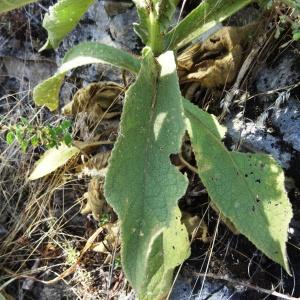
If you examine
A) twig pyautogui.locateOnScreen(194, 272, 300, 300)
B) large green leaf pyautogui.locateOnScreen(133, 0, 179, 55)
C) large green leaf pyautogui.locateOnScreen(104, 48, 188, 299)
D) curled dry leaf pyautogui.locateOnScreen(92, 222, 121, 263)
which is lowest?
twig pyautogui.locateOnScreen(194, 272, 300, 300)

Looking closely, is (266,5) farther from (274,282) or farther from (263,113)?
(274,282)

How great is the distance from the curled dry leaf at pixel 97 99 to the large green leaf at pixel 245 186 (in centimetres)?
45

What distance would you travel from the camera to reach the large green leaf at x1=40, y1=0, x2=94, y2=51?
1812mm

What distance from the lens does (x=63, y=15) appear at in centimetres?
185

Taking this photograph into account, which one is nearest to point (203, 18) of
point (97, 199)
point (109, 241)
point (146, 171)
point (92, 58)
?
point (92, 58)

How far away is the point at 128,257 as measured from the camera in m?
1.26

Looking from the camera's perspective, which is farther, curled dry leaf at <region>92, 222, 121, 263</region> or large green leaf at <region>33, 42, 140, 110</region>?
curled dry leaf at <region>92, 222, 121, 263</region>

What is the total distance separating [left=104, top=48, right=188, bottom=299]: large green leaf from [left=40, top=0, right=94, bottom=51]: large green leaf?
427 mm

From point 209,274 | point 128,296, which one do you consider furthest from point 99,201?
point 209,274

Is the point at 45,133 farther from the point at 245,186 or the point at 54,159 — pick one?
the point at 245,186

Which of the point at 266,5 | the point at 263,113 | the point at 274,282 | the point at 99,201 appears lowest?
the point at 274,282

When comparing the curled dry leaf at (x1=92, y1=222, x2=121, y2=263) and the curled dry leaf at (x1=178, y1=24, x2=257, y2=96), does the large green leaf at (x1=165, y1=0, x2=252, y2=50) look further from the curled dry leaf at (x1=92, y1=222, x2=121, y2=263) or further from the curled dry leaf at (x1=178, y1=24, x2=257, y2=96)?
the curled dry leaf at (x1=92, y1=222, x2=121, y2=263)

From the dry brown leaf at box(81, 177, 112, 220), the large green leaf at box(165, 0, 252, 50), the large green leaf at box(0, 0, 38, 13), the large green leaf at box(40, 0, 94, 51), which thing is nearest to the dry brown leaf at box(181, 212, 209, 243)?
the dry brown leaf at box(81, 177, 112, 220)

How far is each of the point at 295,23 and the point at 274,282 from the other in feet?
2.79
